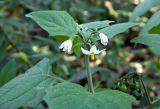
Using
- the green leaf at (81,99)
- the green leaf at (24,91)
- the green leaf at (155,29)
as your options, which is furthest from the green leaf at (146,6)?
the green leaf at (81,99)

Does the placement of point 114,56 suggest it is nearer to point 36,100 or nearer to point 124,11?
point 124,11

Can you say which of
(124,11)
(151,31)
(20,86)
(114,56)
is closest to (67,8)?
(114,56)

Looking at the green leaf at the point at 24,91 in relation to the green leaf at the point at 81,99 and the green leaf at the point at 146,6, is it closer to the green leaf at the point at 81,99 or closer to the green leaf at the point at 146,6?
the green leaf at the point at 81,99

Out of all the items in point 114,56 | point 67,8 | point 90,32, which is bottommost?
point 114,56

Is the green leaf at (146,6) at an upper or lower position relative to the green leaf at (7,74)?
upper

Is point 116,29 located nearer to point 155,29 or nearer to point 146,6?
point 155,29

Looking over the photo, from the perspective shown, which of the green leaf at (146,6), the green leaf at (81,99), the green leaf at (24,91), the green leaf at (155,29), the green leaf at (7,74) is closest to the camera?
the green leaf at (81,99)

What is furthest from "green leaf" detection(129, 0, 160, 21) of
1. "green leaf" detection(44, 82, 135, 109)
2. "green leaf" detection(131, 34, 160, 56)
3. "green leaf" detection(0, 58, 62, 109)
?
"green leaf" detection(44, 82, 135, 109)

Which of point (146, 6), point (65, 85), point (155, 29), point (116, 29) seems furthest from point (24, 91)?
point (146, 6)
